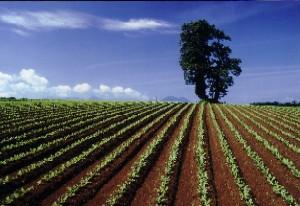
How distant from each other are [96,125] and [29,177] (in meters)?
14.5

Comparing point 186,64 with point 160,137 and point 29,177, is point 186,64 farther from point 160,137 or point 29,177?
point 29,177

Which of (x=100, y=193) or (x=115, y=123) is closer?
(x=100, y=193)

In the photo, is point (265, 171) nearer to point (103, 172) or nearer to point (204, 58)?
point (103, 172)

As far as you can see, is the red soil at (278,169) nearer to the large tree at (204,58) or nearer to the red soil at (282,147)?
the red soil at (282,147)

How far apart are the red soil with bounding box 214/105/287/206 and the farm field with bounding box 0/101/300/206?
0.04 metres

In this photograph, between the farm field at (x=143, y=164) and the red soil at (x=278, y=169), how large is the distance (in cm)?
4

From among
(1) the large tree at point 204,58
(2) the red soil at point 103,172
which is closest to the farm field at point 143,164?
Result: (2) the red soil at point 103,172

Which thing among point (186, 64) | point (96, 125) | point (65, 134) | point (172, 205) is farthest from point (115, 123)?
point (186, 64)

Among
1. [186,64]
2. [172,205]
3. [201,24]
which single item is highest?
[201,24]

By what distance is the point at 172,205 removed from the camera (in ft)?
54.2

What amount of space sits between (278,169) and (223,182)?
3.96 metres

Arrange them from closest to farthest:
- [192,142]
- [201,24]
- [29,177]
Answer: [29,177]
[192,142]
[201,24]

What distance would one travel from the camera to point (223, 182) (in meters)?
19.3

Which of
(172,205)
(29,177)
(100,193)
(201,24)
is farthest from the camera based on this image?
(201,24)
